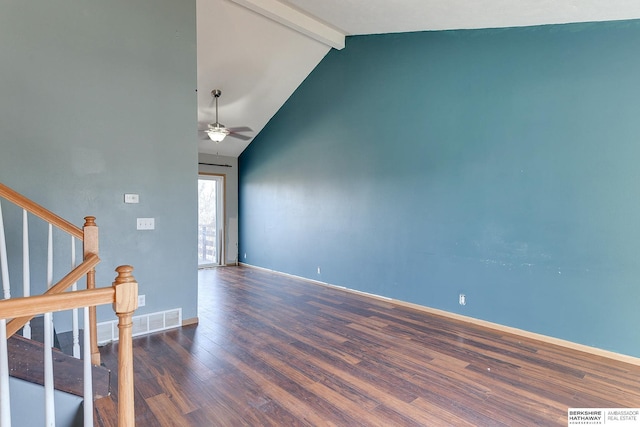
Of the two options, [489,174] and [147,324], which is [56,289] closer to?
[147,324]

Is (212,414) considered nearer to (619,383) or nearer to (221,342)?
(221,342)

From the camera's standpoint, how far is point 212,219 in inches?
301

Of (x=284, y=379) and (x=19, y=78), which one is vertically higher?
(x=19, y=78)

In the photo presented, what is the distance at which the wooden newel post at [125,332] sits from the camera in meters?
1.18

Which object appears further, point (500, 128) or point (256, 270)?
point (256, 270)

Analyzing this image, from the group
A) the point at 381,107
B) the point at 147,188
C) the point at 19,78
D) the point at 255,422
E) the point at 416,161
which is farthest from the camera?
the point at 381,107

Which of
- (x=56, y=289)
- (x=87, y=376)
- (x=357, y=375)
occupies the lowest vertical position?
(x=357, y=375)

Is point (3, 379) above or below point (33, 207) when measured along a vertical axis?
below

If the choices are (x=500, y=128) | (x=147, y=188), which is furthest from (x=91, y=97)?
(x=500, y=128)

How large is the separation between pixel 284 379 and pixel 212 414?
589mm

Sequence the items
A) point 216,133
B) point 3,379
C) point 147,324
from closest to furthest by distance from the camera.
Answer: point 3,379 → point 147,324 → point 216,133

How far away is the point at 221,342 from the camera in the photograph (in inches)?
126

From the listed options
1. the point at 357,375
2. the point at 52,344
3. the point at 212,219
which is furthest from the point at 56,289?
the point at 212,219

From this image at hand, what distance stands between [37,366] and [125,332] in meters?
1.10
